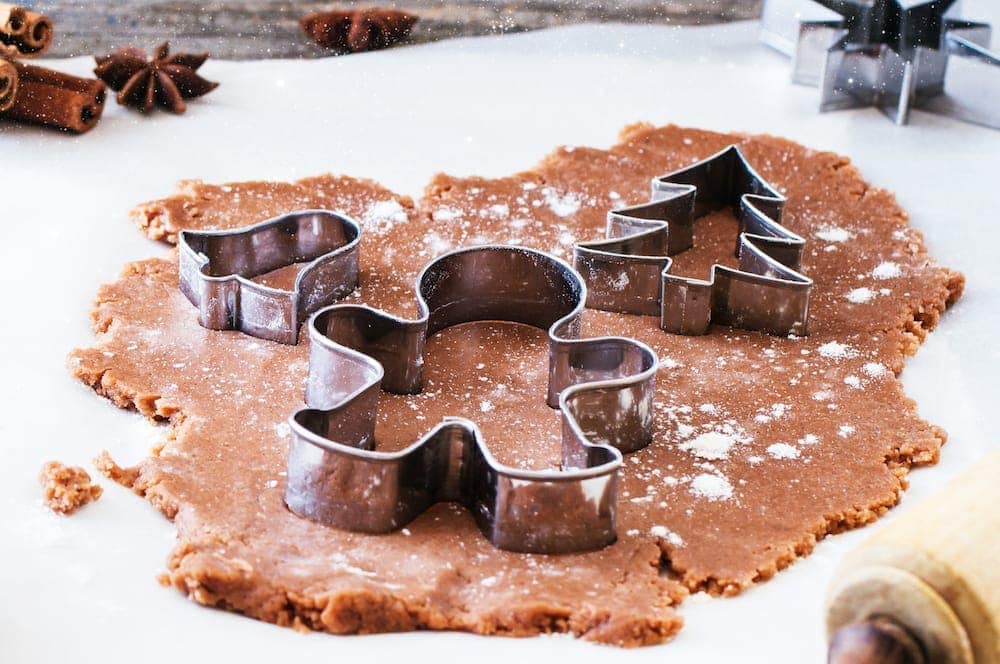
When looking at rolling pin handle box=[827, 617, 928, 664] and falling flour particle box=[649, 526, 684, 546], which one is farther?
falling flour particle box=[649, 526, 684, 546]

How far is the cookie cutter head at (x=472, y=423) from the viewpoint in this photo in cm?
178

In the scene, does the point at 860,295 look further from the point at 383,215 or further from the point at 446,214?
the point at 383,215

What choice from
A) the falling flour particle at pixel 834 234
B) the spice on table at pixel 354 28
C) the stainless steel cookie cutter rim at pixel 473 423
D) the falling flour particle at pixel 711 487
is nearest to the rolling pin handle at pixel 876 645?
the stainless steel cookie cutter rim at pixel 473 423

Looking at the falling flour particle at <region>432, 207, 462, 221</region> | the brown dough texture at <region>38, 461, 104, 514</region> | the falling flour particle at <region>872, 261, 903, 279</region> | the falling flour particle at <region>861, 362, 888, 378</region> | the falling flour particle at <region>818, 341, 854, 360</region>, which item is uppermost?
the falling flour particle at <region>432, 207, 462, 221</region>

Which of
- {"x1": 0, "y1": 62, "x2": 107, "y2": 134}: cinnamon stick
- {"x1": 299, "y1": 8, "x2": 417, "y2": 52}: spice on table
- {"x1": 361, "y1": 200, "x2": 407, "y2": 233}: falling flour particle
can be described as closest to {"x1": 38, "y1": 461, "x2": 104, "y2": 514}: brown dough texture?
{"x1": 361, "y1": 200, "x2": 407, "y2": 233}: falling flour particle

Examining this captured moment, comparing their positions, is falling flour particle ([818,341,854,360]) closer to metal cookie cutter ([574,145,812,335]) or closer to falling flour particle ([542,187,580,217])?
metal cookie cutter ([574,145,812,335])

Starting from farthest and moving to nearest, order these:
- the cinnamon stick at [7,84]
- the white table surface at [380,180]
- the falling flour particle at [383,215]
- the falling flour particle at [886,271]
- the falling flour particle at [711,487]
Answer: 1. the cinnamon stick at [7,84]
2. the falling flour particle at [383,215]
3. the falling flour particle at [886,271]
4. the falling flour particle at [711,487]
5. the white table surface at [380,180]

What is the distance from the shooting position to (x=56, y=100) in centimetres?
301

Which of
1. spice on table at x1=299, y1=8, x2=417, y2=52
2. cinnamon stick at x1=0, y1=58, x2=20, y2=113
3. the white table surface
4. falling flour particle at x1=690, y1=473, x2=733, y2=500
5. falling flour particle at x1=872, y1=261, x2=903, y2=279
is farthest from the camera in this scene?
spice on table at x1=299, y1=8, x2=417, y2=52

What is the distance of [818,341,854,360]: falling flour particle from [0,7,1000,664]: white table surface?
100 millimetres

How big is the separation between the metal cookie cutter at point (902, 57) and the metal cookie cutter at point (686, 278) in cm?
74

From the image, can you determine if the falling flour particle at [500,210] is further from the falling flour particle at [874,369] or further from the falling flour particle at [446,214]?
the falling flour particle at [874,369]

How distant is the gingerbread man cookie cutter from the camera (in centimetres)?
178

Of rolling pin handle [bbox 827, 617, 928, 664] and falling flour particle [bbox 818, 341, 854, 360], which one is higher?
rolling pin handle [bbox 827, 617, 928, 664]
